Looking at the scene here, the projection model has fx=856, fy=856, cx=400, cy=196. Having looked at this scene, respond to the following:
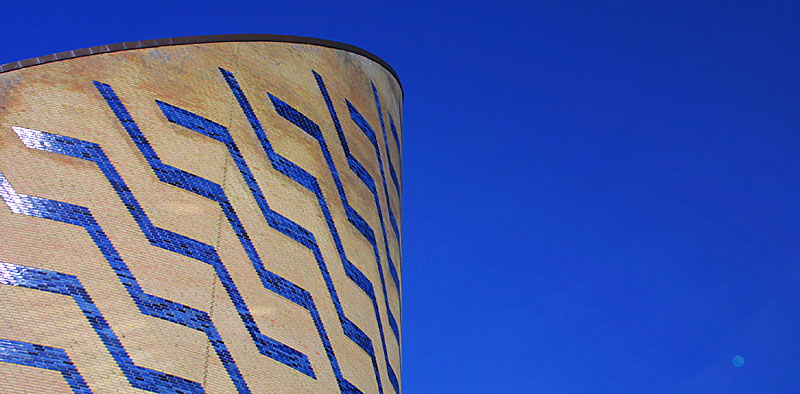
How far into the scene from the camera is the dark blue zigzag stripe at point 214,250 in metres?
13.8

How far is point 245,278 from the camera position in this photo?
1409cm

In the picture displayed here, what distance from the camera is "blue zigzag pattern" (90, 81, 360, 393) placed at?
13828mm

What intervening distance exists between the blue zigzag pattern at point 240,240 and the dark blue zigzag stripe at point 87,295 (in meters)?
0.76

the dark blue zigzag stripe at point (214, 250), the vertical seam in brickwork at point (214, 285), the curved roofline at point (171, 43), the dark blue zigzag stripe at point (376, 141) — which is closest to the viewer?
the vertical seam in brickwork at point (214, 285)

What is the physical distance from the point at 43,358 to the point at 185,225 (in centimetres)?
298

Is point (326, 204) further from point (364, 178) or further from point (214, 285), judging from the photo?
point (214, 285)

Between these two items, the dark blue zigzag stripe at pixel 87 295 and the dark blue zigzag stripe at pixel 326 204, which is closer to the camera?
the dark blue zigzag stripe at pixel 87 295

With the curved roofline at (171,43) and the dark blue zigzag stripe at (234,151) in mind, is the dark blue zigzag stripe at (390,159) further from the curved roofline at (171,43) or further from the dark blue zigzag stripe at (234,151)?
the dark blue zigzag stripe at (234,151)

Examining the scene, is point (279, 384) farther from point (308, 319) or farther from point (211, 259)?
point (211, 259)

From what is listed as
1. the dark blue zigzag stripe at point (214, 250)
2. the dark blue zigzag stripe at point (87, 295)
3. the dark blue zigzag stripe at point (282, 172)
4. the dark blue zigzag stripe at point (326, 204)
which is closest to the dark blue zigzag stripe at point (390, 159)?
the dark blue zigzag stripe at point (326, 204)

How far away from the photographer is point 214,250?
45.8 feet

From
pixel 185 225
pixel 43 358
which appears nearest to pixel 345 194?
pixel 185 225

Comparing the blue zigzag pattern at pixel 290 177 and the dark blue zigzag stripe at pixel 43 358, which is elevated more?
the blue zigzag pattern at pixel 290 177

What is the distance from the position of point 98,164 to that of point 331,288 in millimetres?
4613
